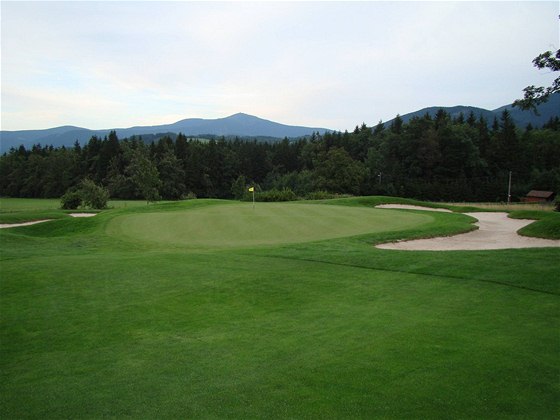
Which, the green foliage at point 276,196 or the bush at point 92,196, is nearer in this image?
the bush at point 92,196

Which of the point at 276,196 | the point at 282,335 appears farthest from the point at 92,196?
the point at 282,335

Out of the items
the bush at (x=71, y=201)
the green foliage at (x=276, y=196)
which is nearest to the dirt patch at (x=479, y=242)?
the green foliage at (x=276, y=196)

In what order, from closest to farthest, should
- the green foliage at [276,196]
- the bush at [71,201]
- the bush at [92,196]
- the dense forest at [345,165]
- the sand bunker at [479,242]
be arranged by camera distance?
the sand bunker at [479,242] → the bush at [71,201] → the bush at [92,196] → the green foliage at [276,196] → the dense forest at [345,165]

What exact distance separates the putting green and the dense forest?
107 feet

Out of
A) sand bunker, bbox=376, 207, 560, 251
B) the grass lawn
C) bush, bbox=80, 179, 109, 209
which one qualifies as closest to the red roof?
sand bunker, bbox=376, 207, 560, 251

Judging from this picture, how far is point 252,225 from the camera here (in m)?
18.9

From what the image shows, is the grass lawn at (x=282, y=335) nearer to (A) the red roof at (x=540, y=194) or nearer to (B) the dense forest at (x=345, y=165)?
(B) the dense forest at (x=345, y=165)

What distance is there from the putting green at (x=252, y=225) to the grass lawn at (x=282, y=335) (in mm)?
3918

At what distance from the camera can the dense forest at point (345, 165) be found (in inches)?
2741

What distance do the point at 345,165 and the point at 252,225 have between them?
173 ft

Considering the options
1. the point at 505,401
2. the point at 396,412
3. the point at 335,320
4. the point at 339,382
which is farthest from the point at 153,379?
the point at 505,401

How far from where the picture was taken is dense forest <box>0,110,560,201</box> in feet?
228

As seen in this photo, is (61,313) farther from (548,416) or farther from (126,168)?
(126,168)

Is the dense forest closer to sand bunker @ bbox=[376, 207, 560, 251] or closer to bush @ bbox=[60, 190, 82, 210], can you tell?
bush @ bbox=[60, 190, 82, 210]
